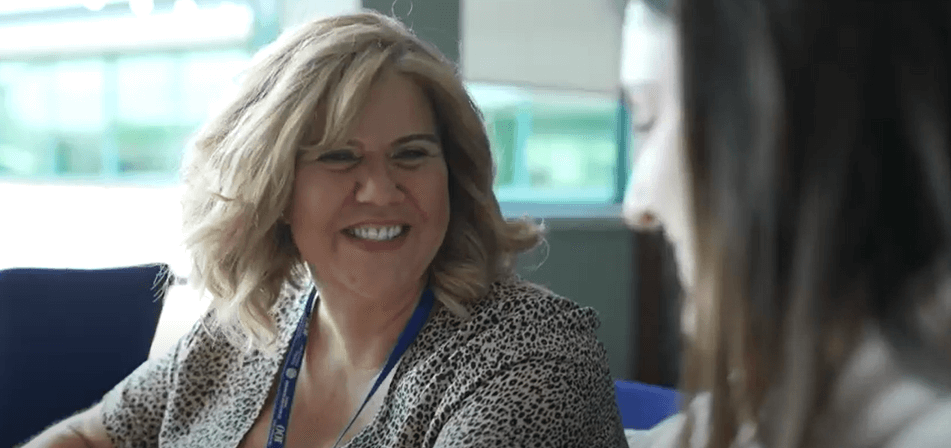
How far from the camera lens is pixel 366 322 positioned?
5.74 ft

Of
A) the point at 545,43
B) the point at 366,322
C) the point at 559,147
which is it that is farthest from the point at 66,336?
the point at 559,147

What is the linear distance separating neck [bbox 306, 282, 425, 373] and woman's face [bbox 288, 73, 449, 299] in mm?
29

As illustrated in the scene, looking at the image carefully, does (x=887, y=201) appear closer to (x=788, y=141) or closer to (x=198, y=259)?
(x=788, y=141)

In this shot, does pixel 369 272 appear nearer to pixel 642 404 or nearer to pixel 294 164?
pixel 294 164

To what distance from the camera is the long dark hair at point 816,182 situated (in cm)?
62

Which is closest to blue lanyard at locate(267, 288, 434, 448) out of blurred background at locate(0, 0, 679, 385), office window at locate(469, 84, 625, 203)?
blurred background at locate(0, 0, 679, 385)

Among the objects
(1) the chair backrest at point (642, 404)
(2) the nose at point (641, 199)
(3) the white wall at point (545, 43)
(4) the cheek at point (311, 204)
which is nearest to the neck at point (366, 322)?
(4) the cheek at point (311, 204)

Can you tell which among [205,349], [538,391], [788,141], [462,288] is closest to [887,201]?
[788,141]

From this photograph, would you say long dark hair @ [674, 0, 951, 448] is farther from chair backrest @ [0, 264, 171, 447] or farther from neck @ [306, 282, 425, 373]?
chair backrest @ [0, 264, 171, 447]

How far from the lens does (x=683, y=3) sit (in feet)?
2.17

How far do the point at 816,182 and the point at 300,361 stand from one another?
4.28 feet

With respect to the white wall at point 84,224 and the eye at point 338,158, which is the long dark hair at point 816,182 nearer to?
the eye at point 338,158

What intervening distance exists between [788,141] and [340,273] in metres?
1.14

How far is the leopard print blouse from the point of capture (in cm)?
148
